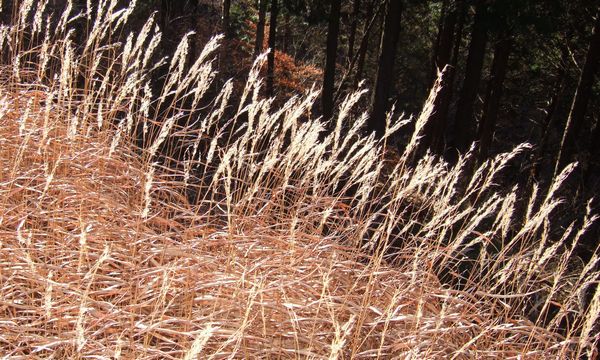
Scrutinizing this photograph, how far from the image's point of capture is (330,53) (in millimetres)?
14094

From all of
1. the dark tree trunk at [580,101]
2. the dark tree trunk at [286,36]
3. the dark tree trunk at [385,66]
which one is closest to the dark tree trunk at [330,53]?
the dark tree trunk at [385,66]

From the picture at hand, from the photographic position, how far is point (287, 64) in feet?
72.7

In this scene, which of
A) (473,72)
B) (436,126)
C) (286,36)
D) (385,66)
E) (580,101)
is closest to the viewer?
(580,101)

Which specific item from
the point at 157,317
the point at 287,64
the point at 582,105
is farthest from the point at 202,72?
the point at 287,64

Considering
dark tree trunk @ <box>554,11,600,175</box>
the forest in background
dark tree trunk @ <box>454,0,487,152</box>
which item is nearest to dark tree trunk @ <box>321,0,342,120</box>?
the forest in background

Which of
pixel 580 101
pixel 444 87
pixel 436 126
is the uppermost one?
pixel 580 101

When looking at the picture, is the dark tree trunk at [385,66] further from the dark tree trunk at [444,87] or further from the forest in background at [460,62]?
the dark tree trunk at [444,87]

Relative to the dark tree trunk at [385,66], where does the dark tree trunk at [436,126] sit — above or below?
below

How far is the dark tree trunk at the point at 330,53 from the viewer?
13867mm

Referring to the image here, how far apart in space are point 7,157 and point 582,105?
9724 millimetres

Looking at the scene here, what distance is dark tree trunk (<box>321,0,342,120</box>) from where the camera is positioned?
546 inches

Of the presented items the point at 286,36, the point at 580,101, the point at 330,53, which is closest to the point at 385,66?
the point at 330,53

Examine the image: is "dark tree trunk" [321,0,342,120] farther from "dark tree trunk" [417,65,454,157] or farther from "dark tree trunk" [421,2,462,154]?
"dark tree trunk" [417,65,454,157]

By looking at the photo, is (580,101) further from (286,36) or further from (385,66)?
(286,36)
